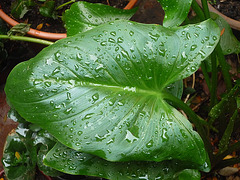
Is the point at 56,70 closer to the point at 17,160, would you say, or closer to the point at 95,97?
the point at 95,97

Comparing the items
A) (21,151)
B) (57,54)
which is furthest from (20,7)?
(57,54)

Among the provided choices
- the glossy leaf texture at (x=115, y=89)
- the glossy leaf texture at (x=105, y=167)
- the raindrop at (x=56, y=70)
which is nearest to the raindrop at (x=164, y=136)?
the glossy leaf texture at (x=115, y=89)

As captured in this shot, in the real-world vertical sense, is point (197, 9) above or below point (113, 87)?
above

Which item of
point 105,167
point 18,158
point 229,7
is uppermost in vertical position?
point 229,7

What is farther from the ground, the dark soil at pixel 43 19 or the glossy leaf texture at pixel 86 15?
the glossy leaf texture at pixel 86 15

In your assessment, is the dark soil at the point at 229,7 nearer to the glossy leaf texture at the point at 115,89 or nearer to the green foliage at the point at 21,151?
the glossy leaf texture at the point at 115,89

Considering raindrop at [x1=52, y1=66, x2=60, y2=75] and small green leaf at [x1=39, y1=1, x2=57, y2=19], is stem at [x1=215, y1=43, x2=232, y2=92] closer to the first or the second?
raindrop at [x1=52, y1=66, x2=60, y2=75]

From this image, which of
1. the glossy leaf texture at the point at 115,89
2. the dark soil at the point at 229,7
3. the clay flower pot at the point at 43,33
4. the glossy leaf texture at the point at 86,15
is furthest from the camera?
the dark soil at the point at 229,7

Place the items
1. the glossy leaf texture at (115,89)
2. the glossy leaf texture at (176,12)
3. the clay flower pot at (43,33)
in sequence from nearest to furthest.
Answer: the glossy leaf texture at (115,89), the glossy leaf texture at (176,12), the clay flower pot at (43,33)
